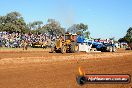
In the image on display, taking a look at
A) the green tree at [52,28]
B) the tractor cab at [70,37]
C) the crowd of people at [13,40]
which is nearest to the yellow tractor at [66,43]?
the tractor cab at [70,37]

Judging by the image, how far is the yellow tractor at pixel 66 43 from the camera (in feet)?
113

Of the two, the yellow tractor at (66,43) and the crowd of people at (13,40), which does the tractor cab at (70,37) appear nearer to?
the yellow tractor at (66,43)

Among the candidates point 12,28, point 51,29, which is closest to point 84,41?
point 12,28

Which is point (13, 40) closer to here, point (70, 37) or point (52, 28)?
point (70, 37)

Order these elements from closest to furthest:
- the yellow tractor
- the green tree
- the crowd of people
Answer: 1. the yellow tractor
2. the crowd of people
3. the green tree

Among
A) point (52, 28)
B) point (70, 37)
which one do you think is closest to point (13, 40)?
point (70, 37)

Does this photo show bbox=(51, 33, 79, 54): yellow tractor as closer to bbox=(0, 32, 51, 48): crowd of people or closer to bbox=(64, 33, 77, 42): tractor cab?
bbox=(64, 33, 77, 42): tractor cab

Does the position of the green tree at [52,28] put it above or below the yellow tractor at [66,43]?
above

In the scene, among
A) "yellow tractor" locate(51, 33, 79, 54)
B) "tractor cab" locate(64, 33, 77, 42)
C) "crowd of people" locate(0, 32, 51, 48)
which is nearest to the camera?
"yellow tractor" locate(51, 33, 79, 54)

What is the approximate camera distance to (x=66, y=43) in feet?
114

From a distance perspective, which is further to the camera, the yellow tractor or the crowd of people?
the crowd of people

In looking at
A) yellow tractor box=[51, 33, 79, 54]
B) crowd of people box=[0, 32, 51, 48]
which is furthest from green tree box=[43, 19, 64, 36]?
yellow tractor box=[51, 33, 79, 54]

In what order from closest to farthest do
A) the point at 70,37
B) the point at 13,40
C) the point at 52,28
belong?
the point at 70,37, the point at 13,40, the point at 52,28

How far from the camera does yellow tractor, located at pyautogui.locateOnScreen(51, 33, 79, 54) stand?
3444cm
